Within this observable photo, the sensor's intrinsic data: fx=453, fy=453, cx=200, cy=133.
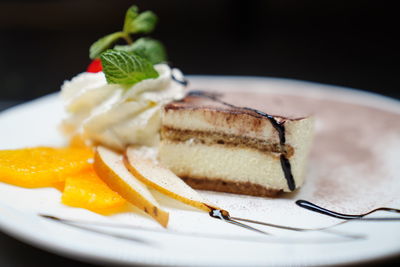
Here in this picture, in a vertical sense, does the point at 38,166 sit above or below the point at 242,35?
below

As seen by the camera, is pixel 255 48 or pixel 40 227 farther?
pixel 255 48

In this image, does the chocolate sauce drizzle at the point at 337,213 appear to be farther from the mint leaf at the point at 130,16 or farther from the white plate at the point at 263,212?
the mint leaf at the point at 130,16

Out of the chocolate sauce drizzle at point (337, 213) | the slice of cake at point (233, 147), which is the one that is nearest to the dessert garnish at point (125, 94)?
the slice of cake at point (233, 147)

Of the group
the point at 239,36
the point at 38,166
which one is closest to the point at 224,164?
the point at 38,166

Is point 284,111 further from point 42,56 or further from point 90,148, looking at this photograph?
point 42,56

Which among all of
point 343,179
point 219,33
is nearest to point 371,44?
point 219,33

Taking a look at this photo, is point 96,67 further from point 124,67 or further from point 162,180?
point 162,180
